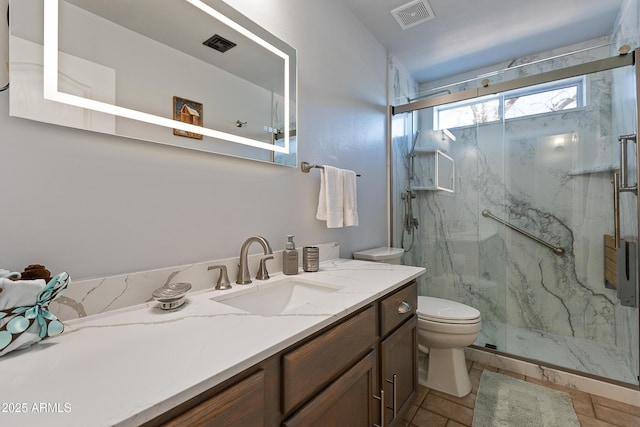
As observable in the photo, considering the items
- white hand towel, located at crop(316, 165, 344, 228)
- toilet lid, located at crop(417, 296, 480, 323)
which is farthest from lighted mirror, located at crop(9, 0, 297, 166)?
toilet lid, located at crop(417, 296, 480, 323)

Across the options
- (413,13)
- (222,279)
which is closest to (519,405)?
Result: (222,279)

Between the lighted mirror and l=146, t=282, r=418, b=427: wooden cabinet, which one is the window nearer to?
the lighted mirror

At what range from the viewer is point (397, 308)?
1.19 m

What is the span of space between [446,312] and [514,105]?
1791mm

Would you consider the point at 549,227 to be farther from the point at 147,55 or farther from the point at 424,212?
the point at 147,55

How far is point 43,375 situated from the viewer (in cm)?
49

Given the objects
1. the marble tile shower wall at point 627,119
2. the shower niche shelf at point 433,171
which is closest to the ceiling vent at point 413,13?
the shower niche shelf at point 433,171

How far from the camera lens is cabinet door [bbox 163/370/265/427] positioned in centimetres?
48

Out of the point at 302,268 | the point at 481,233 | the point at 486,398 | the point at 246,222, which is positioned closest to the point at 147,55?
the point at 246,222

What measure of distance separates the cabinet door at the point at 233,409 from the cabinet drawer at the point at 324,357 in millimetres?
83

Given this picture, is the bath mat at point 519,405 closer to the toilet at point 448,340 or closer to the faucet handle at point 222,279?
the toilet at point 448,340

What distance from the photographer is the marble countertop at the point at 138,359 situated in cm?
41

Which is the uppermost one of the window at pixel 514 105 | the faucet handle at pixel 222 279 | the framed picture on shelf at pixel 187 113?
the window at pixel 514 105

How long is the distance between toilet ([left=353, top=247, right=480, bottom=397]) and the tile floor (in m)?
0.06
